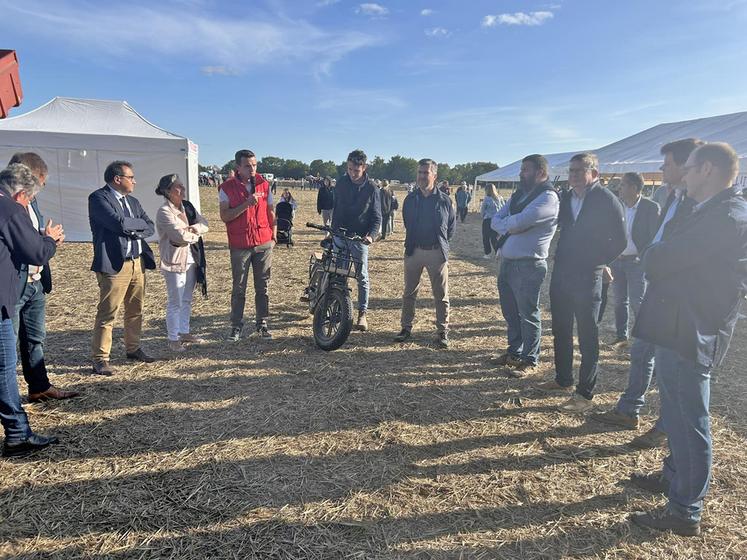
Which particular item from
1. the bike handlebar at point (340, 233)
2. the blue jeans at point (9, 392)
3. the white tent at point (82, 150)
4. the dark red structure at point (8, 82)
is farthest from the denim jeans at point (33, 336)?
the white tent at point (82, 150)

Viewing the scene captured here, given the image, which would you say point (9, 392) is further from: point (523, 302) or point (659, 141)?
point (659, 141)

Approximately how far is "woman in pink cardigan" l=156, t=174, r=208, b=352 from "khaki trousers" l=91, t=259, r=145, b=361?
0.32 meters

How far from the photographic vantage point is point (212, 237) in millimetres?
13852

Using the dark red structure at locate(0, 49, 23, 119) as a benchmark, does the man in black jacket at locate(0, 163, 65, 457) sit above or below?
below

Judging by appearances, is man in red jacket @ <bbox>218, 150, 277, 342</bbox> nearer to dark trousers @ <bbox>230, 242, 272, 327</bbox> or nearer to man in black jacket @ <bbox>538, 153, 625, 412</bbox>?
dark trousers @ <bbox>230, 242, 272, 327</bbox>

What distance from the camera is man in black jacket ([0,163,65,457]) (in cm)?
271

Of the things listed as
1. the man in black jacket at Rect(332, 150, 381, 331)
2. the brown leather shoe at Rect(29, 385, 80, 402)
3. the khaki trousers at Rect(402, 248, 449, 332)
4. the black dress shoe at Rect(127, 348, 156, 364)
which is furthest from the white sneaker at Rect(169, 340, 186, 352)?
the khaki trousers at Rect(402, 248, 449, 332)

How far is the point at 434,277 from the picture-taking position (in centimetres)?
537

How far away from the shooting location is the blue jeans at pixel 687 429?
7.84 feet

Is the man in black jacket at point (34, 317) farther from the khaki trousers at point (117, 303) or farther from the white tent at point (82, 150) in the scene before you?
the white tent at point (82, 150)

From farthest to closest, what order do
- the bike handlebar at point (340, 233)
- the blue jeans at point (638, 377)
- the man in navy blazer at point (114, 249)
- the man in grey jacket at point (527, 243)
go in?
the bike handlebar at point (340, 233) → the man in grey jacket at point (527, 243) → the man in navy blazer at point (114, 249) → the blue jeans at point (638, 377)

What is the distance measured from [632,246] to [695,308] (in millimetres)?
3054

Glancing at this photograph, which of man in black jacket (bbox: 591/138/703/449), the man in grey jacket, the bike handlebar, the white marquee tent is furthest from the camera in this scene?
the white marquee tent

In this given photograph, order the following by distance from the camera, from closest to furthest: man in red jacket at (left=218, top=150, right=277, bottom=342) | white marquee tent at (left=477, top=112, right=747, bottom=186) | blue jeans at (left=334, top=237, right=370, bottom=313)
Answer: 1. man in red jacket at (left=218, top=150, right=277, bottom=342)
2. blue jeans at (left=334, top=237, right=370, bottom=313)
3. white marquee tent at (left=477, top=112, right=747, bottom=186)
